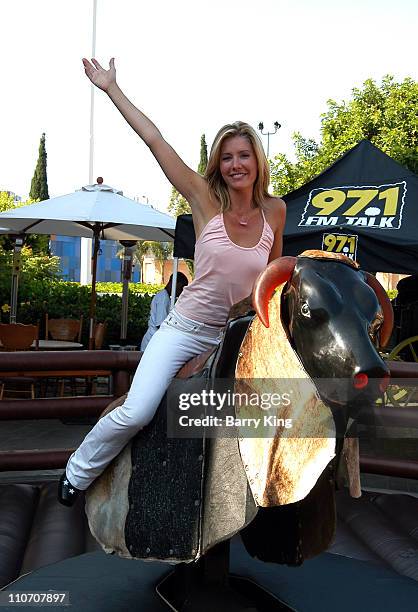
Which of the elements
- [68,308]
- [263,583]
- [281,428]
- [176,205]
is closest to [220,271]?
[281,428]

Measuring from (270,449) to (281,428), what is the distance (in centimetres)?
7

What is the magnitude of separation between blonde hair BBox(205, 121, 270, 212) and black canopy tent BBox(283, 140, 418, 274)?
11.5 feet

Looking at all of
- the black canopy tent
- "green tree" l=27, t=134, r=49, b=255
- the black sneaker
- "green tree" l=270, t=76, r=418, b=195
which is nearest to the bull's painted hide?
the black sneaker

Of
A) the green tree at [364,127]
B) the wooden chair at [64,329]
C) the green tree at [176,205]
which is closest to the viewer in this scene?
the wooden chair at [64,329]

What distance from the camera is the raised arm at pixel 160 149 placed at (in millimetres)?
2223

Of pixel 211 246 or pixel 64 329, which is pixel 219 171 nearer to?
pixel 211 246

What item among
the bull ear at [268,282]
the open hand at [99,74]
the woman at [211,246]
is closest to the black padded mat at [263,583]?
the woman at [211,246]

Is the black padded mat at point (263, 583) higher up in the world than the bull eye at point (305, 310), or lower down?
lower down

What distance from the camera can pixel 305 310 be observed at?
1.70m

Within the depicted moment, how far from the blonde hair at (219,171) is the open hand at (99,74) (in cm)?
48

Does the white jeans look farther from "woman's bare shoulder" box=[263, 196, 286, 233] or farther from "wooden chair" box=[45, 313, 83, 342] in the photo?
"wooden chair" box=[45, 313, 83, 342]

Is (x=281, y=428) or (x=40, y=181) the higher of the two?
(x=40, y=181)

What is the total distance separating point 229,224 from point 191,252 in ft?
13.0

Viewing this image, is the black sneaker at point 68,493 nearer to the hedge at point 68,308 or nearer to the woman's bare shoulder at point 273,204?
the woman's bare shoulder at point 273,204
